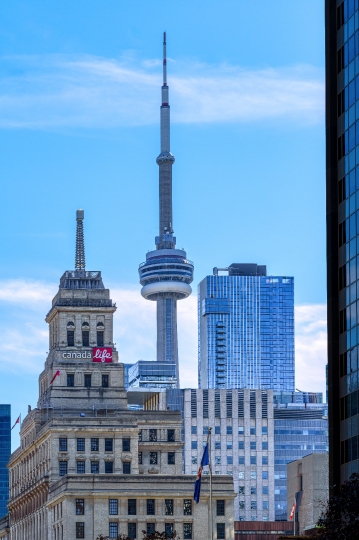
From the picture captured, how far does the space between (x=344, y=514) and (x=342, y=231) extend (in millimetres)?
30970

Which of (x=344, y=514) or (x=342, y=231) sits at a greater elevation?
(x=342, y=231)

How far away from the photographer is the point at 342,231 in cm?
12800

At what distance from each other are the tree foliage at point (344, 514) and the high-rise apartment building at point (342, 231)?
19088 millimetres

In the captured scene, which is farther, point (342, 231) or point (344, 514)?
point (342, 231)

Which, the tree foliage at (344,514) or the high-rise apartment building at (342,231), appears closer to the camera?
the tree foliage at (344,514)

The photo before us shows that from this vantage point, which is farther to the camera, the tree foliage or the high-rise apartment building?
the high-rise apartment building

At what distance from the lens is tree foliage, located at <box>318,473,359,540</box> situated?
317ft

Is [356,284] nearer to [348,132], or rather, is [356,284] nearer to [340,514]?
[348,132]

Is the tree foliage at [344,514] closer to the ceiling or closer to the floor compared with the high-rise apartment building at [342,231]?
closer to the floor

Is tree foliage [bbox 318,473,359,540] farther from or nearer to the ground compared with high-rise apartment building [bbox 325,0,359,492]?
nearer to the ground

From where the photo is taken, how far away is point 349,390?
12462cm

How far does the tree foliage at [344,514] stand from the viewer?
317 ft

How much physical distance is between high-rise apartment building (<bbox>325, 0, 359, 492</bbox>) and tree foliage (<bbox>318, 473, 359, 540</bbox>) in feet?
62.6

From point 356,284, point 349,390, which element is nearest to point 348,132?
point 356,284
